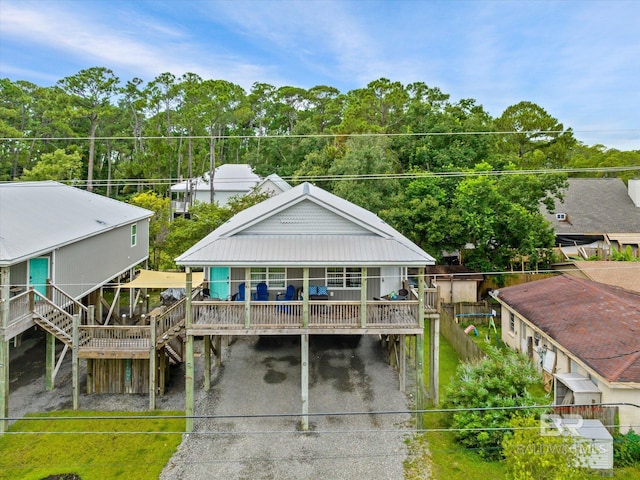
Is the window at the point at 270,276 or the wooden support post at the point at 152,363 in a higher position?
the window at the point at 270,276

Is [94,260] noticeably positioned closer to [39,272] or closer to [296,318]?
[39,272]

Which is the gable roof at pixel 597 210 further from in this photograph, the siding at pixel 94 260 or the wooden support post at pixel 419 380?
the siding at pixel 94 260

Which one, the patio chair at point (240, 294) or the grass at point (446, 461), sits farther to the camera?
the patio chair at point (240, 294)

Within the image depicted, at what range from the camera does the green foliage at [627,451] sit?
37.1 feet

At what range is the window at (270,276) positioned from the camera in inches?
657

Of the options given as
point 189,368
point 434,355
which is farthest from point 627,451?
point 189,368

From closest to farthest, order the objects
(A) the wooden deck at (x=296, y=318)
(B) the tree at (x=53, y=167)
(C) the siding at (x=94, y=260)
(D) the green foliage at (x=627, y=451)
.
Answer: (D) the green foliage at (x=627, y=451)
(A) the wooden deck at (x=296, y=318)
(C) the siding at (x=94, y=260)
(B) the tree at (x=53, y=167)

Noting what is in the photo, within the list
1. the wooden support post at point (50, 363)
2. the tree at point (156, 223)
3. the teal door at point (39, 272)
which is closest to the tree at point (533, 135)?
the tree at point (156, 223)

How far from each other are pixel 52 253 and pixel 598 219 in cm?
3627

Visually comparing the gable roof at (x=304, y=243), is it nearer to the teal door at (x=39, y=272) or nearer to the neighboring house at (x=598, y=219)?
the teal door at (x=39, y=272)

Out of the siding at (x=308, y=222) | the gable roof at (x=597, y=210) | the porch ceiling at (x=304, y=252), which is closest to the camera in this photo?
the porch ceiling at (x=304, y=252)

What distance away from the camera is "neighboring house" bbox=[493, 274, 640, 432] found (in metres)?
12.0

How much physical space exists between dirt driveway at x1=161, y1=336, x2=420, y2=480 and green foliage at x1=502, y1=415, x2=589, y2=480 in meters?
2.99

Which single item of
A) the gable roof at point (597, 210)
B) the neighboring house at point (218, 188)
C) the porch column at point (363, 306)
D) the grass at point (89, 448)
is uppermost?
the neighboring house at point (218, 188)
